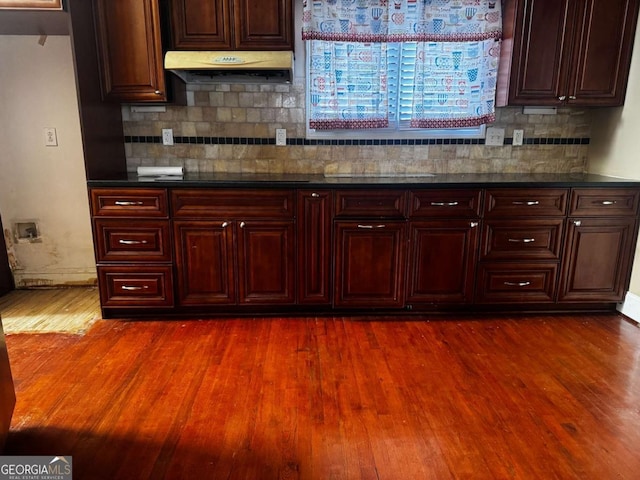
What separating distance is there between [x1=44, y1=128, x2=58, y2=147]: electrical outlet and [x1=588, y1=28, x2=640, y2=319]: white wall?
3.92m

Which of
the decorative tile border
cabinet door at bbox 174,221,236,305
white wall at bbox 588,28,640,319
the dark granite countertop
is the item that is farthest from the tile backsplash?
cabinet door at bbox 174,221,236,305

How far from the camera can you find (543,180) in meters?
2.85

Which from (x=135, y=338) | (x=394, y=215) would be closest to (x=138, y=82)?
(x=135, y=338)

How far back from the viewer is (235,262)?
276 cm

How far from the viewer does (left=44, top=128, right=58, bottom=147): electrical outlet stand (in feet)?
10.4

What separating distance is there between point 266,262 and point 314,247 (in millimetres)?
318

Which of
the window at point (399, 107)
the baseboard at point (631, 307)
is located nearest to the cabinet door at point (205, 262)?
the window at point (399, 107)

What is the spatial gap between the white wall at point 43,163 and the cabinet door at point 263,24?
4.33 ft

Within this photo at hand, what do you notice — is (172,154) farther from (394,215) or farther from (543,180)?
(543,180)

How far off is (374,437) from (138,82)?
244 centimetres

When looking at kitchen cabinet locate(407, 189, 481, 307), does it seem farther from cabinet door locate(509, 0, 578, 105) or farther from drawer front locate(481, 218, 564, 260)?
cabinet door locate(509, 0, 578, 105)

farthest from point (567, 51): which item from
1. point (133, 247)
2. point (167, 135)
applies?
point (133, 247)

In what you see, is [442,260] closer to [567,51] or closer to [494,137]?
[494,137]

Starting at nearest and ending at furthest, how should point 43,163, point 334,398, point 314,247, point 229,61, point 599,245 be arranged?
point 334,398 → point 229,61 → point 314,247 → point 599,245 → point 43,163
